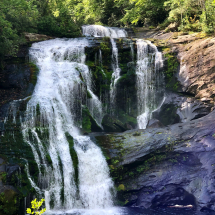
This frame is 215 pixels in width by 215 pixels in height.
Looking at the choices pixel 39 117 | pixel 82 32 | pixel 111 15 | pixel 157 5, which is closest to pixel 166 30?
pixel 157 5

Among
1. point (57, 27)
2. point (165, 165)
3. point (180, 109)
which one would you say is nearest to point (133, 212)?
point (165, 165)

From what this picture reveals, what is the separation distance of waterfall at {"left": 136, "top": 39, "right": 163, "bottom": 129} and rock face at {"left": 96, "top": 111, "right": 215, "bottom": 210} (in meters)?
3.92

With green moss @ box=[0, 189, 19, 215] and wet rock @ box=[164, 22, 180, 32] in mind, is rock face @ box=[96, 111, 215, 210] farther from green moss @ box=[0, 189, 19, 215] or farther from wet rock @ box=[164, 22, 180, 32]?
wet rock @ box=[164, 22, 180, 32]

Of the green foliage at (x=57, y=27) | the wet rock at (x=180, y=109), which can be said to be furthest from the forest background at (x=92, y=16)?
the wet rock at (x=180, y=109)

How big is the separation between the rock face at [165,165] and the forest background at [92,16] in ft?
27.8

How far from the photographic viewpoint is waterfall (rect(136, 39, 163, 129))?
15844 millimetres

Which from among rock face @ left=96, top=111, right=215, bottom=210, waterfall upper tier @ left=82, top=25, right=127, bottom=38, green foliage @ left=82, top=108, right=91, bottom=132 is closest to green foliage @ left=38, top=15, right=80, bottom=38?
waterfall upper tier @ left=82, top=25, right=127, bottom=38

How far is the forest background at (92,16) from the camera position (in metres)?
15.6

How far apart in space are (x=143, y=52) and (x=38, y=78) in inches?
314

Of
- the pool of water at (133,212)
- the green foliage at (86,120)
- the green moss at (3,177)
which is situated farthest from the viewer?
the green foliage at (86,120)

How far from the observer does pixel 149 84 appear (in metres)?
16.1

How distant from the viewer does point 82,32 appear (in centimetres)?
2209

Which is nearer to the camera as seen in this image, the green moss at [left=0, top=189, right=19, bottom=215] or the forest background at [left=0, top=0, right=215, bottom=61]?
the green moss at [left=0, top=189, right=19, bottom=215]

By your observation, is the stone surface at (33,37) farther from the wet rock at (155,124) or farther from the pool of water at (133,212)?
the pool of water at (133,212)
